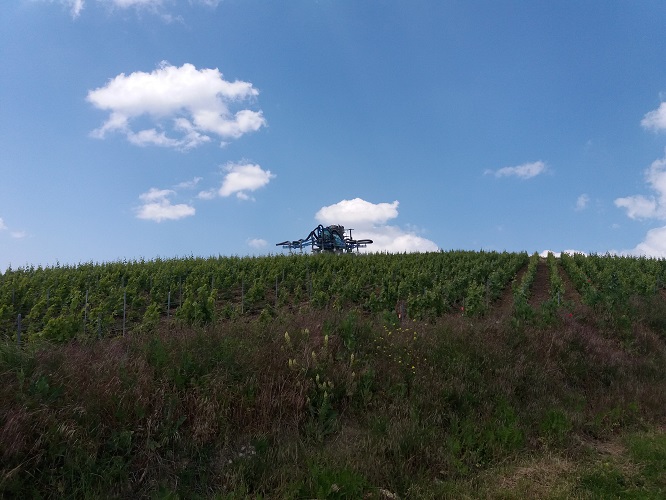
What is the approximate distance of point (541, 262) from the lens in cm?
3294

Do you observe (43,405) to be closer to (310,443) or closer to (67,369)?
(67,369)

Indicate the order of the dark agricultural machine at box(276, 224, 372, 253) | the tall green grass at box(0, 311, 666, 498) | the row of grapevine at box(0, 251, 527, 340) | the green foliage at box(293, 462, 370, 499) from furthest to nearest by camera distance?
the dark agricultural machine at box(276, 224, 372, 253)
the row of grapevine at box(0, 251, 527, 340)
the tall green grass at box(0, 311, 666, 498)
the green foliage at box(293, 462, 370, 499)

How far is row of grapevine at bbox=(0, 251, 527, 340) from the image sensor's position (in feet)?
54.1

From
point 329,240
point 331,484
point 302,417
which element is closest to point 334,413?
point 302,417

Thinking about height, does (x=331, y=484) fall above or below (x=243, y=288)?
below

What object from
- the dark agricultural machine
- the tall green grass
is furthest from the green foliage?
the dark agricultural machine

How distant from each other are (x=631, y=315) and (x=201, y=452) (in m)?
12.6

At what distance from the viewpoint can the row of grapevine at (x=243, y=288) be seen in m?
16.5

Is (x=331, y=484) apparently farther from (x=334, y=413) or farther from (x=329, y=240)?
(x=329, y=240)

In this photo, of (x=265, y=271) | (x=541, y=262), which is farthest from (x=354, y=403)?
(x=541, y=262)

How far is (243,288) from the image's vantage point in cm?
2127

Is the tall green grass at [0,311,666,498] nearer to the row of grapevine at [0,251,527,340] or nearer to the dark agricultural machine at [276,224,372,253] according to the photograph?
the row of grapevine at [0,251,527,340]

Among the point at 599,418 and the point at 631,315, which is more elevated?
the point at 631,315

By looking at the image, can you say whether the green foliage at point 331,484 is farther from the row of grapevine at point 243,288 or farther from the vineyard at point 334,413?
the row of grapevine at point 243,288
